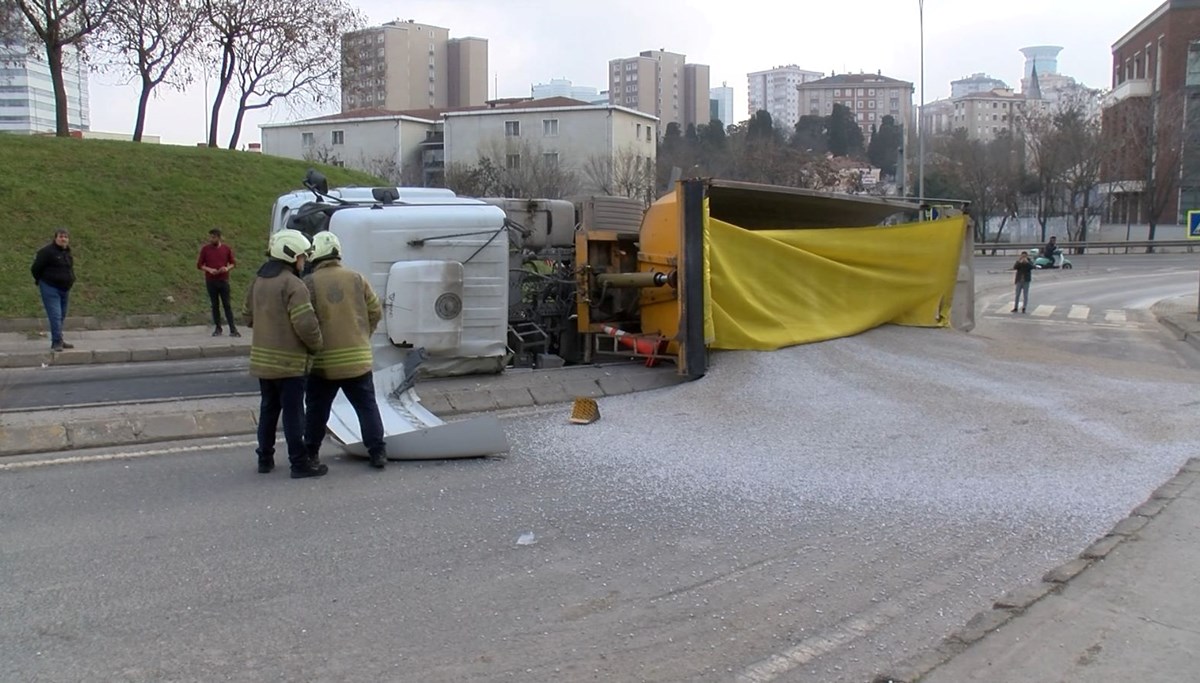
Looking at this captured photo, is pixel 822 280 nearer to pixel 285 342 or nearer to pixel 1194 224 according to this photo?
pixel 285 342

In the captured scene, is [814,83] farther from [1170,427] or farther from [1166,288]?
[1170,427]

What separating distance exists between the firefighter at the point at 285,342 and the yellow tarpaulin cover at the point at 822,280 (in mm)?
4563

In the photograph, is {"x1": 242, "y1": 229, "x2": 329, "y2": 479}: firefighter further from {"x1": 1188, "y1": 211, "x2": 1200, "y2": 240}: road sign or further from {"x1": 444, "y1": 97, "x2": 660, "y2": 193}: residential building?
{"x1": 444, "y1": 97, "x2": 660, "y2": 193}: residential building

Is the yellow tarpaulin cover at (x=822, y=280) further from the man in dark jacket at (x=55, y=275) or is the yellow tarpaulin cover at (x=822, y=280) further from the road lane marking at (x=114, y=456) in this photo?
the man in dark jacket at (x=55, y=275)

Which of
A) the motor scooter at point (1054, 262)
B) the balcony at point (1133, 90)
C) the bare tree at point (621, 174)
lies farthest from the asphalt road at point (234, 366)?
the balcony at point (1133, 90)

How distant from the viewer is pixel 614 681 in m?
3.97

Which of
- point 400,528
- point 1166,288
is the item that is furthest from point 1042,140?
point 400,528

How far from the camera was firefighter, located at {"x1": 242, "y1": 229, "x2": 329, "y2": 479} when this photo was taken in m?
6.78

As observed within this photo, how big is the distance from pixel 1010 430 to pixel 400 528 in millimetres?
4746

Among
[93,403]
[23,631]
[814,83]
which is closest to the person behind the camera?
[23,631]

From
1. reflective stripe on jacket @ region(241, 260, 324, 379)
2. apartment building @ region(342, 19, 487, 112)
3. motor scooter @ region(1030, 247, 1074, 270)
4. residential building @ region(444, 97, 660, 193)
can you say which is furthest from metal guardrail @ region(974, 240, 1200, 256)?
apartment building @ region(342, 19, 487, 112)

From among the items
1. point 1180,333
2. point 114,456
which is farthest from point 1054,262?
point 114,456

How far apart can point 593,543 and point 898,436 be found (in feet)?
10.7

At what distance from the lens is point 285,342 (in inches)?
268
